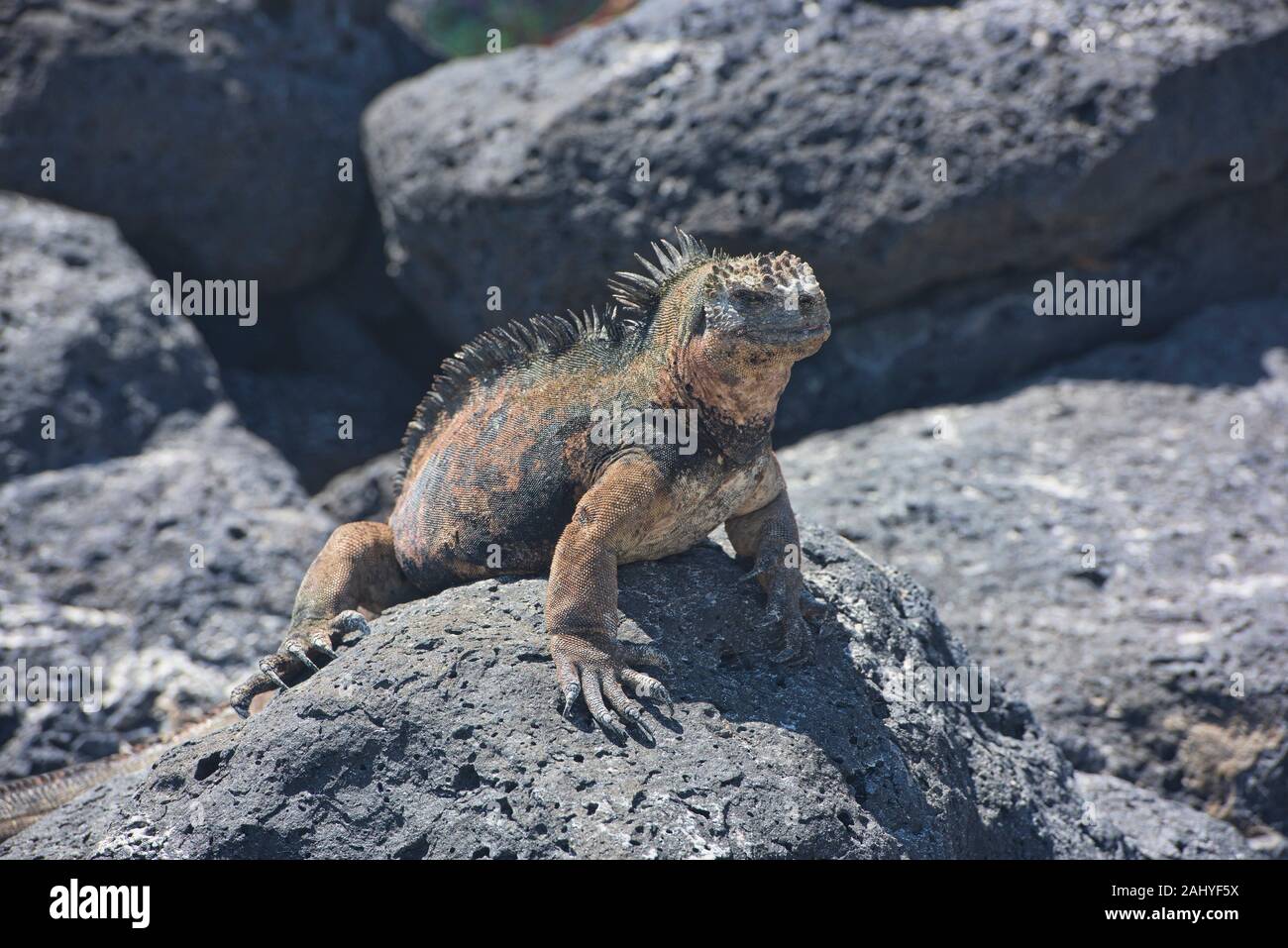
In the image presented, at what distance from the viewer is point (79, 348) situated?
6.94 m

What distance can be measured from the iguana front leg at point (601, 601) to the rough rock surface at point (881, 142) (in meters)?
3.70

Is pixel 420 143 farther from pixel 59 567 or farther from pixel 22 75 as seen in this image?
pixel 59 567

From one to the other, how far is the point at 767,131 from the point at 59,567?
423 cm

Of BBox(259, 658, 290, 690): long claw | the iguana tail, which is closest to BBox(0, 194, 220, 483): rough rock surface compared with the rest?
the iguana tail

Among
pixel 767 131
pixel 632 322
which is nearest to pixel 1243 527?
pixel 767 131

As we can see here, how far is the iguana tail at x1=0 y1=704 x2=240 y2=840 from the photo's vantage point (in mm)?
4324

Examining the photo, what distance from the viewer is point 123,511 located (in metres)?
6.58

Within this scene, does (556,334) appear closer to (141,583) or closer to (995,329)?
(141,583)

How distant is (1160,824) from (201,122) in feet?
21.0

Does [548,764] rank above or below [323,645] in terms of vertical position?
below

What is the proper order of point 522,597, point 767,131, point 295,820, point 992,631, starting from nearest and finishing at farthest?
point 295,820 < point 522,597 < point 992,631 < point 767,131

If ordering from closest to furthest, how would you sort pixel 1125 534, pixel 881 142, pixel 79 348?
pixel 1125 534
pixel 79 348
pixel 881 142

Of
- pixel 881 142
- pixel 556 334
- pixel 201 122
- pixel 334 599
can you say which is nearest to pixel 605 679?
pixel 334 599

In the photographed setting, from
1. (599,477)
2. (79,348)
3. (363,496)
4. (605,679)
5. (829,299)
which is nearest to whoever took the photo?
(605,679)
